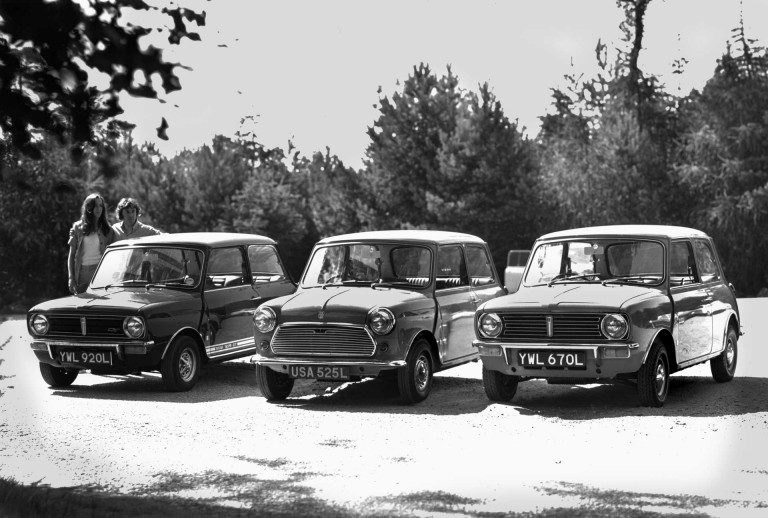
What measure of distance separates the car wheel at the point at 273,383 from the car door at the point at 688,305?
13.5ft

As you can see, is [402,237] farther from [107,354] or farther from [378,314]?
[107,354]

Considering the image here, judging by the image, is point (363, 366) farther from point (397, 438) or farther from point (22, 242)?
point (22, 242)

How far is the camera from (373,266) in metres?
13.5

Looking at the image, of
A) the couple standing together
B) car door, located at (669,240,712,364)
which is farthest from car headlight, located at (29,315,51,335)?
car door, located at (669,240,712,364)

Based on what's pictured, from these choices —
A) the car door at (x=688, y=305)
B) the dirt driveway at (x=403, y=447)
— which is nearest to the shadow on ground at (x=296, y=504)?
the dirt driveway at (x=403, y=447)

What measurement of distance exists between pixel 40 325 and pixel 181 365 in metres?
1.67

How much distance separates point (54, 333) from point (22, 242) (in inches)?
1352

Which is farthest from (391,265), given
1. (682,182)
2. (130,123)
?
(682,182)

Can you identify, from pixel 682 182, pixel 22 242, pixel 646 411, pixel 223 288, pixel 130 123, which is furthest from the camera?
pixel 682 182

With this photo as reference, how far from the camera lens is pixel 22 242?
4669cm

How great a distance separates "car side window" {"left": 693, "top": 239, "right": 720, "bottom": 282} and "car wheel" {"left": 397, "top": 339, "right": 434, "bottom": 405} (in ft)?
10.5

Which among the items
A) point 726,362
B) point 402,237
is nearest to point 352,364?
point 402,237

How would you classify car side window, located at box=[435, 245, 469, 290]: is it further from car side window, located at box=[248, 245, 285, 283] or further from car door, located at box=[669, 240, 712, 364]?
car side window, located at box=[248, 245, 285, 283]

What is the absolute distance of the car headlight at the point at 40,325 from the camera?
13.9 metres
